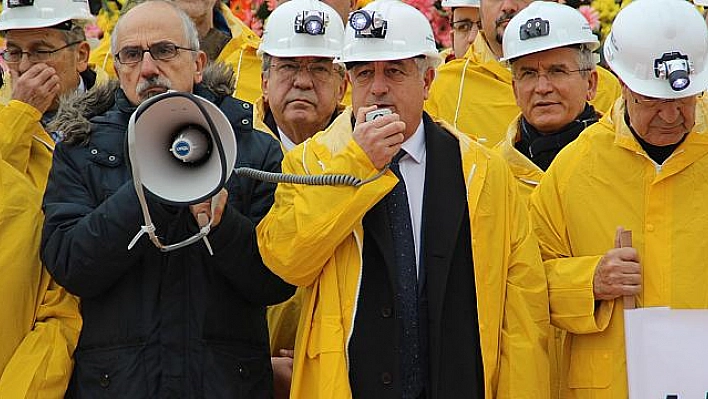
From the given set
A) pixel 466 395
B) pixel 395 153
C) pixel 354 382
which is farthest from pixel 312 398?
pixel 395 153

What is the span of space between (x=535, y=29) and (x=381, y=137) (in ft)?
5.59

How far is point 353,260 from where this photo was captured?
538cm

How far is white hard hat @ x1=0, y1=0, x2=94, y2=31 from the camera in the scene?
6.62 m

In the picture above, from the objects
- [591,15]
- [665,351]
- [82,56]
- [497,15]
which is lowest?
[665,351]

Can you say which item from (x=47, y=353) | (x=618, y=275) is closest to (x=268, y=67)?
(x=47, y=353)

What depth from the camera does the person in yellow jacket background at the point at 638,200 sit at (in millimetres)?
5480

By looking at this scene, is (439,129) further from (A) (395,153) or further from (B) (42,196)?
(B) (42,196)

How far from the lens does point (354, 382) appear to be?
536 centimetres

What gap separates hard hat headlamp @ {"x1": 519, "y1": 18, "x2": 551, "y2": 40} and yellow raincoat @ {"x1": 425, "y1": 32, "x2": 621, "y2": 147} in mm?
1008

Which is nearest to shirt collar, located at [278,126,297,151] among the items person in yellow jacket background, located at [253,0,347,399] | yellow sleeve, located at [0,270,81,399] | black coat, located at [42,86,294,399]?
person in yellow jacket background, located at [253,0,347,399]

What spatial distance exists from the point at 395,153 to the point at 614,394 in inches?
48.8

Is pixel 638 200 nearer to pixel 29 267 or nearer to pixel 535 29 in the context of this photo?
pixel 535 29

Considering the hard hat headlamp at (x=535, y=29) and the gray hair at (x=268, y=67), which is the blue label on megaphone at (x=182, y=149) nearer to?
the gray hair at (x=268, y=67)

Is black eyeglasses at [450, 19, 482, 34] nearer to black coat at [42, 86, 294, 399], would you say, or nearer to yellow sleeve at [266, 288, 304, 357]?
yellow sleeve at [266, 288, 304, 357]
